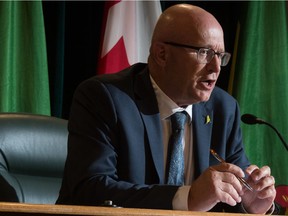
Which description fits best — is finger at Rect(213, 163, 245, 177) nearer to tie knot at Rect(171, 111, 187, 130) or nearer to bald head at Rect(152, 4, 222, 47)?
tie knot at Rect(171, 111, 187, 130)

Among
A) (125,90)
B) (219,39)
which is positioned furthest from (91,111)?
(219,39)

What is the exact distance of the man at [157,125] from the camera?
2500 millimetres

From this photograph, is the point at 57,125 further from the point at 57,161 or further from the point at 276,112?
the point at 276,112

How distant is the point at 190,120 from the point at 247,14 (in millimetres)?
1533

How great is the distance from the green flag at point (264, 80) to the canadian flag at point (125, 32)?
1.82 feet

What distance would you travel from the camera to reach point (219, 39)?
2.76 m

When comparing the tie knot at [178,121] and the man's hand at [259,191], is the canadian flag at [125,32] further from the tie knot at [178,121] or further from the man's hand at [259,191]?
the man's hand at [259,191]

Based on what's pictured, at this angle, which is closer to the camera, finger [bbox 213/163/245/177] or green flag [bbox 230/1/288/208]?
finger [bbox 213/163/245/177]

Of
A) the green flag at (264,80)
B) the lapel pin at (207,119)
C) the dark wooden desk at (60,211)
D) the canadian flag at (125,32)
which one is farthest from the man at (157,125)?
the green flag at (264,80)

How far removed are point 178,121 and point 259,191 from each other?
18.1 inches

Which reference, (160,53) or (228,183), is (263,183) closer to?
(228,183)

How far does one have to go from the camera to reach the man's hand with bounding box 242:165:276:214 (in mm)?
2443

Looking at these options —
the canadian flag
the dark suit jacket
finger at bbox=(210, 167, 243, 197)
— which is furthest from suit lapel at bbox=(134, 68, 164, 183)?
the canadian flag

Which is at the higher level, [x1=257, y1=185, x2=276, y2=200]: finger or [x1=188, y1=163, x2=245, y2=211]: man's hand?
[x1=188, y1=163, x2=245, y2=211]: man's hand
